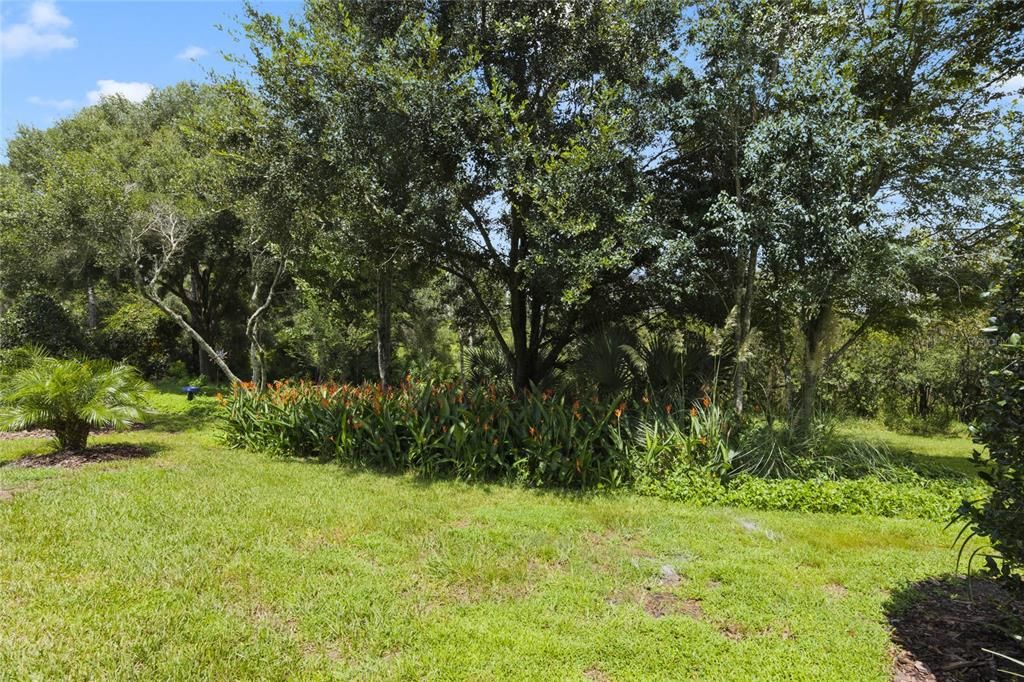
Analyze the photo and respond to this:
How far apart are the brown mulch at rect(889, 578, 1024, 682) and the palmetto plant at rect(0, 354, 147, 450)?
8.69 metres

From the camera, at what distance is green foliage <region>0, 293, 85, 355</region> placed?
49.3 feet

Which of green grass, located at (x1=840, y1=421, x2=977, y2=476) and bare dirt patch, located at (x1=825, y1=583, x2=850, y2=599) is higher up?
green grass, located at (x1=840, y1=421, x2=977, y2=476)

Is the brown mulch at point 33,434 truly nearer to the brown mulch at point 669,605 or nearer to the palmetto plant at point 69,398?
the palmetto plant at point 69,398

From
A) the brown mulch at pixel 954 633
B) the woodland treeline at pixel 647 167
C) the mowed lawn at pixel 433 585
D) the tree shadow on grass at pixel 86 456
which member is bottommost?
the tree shadow on grass at pixel 86 456

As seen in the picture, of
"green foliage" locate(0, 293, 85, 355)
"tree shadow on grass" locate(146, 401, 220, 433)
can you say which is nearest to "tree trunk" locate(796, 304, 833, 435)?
"tree shadow on grass" locate(146, 401, 220, 433)

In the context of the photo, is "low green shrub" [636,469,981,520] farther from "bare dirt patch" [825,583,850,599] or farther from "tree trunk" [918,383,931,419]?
"tree trunk" [918,383,931,419]

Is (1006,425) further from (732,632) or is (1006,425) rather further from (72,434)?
(72,434)

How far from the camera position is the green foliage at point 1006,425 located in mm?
2652

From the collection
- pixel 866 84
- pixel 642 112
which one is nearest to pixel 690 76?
pixel 642 112

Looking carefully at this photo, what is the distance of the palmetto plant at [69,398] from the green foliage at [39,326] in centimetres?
1024

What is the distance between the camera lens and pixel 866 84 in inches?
290

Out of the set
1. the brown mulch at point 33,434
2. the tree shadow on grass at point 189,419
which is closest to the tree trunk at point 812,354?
the tree shadow on grass at point 189,419

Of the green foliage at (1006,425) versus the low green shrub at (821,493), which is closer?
the green foliage at (1006,425)

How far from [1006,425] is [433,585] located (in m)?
3.59
